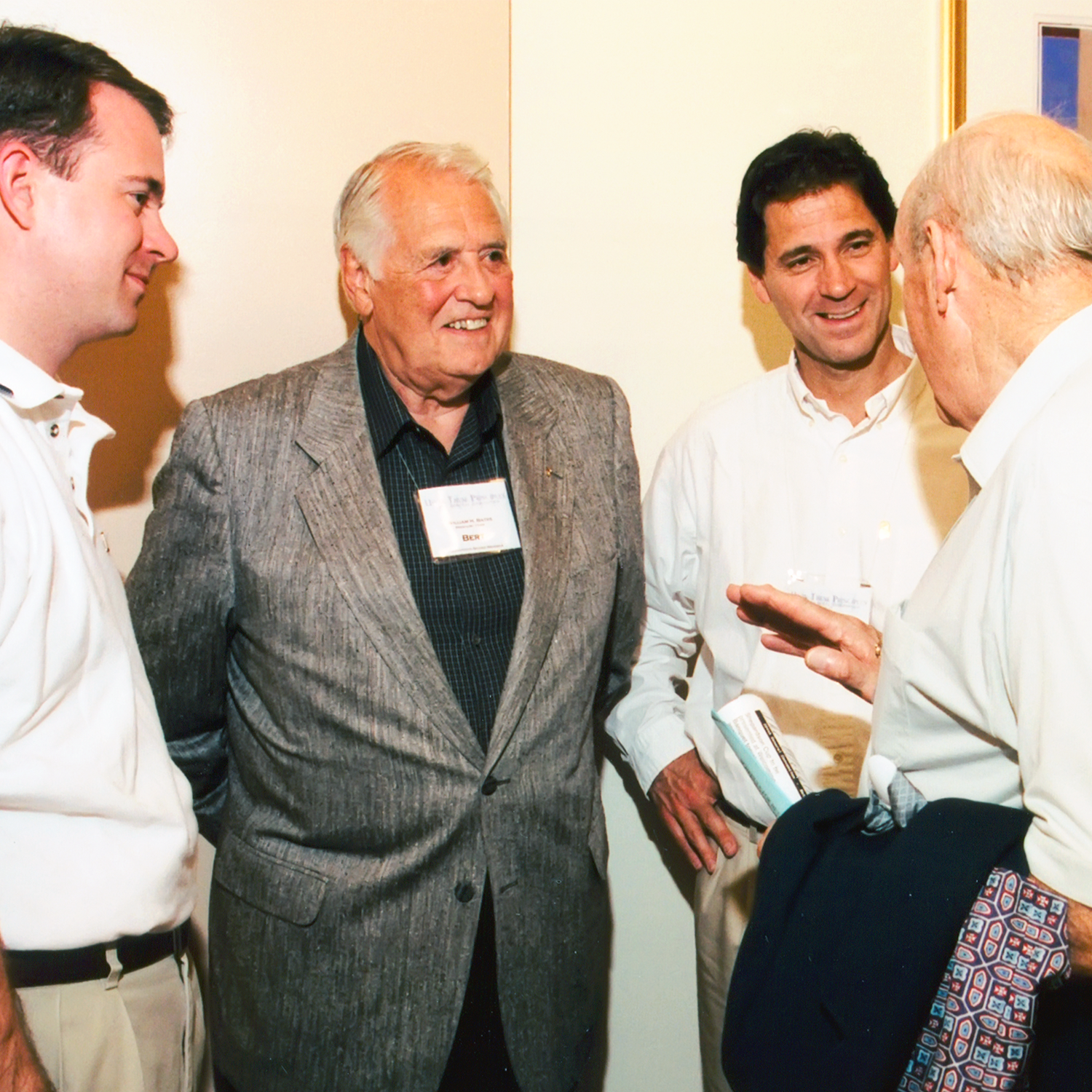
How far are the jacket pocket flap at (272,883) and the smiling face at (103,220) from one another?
92 cm

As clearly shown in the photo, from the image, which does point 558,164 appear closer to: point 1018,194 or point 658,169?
point 658,169

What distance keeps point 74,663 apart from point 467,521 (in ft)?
2.60

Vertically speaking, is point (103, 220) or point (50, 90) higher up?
point (50, 90)

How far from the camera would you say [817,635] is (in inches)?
67.1

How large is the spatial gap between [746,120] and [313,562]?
4.84 ft

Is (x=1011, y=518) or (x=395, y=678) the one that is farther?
(x=395, y=678)

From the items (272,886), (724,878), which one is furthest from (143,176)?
(724,878)

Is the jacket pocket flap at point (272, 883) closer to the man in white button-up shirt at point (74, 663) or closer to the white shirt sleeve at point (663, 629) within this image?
the man in white button-up shirt at point (74, 663)

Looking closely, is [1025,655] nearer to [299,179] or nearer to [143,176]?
[143,176]

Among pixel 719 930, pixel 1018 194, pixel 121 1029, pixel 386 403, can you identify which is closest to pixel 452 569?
pixel 386 403

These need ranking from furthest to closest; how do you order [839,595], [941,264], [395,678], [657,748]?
[657,748] < [839,595] < [395,678] < [941,264]

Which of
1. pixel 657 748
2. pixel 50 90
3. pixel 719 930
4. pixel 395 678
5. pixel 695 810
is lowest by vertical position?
pixel 719 930

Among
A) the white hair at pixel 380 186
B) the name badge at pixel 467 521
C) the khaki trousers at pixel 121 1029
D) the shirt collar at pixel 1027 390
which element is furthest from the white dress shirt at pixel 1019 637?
the white hair at pixel 380 186

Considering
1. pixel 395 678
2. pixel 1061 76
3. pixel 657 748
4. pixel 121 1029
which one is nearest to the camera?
pixel 121 1029
